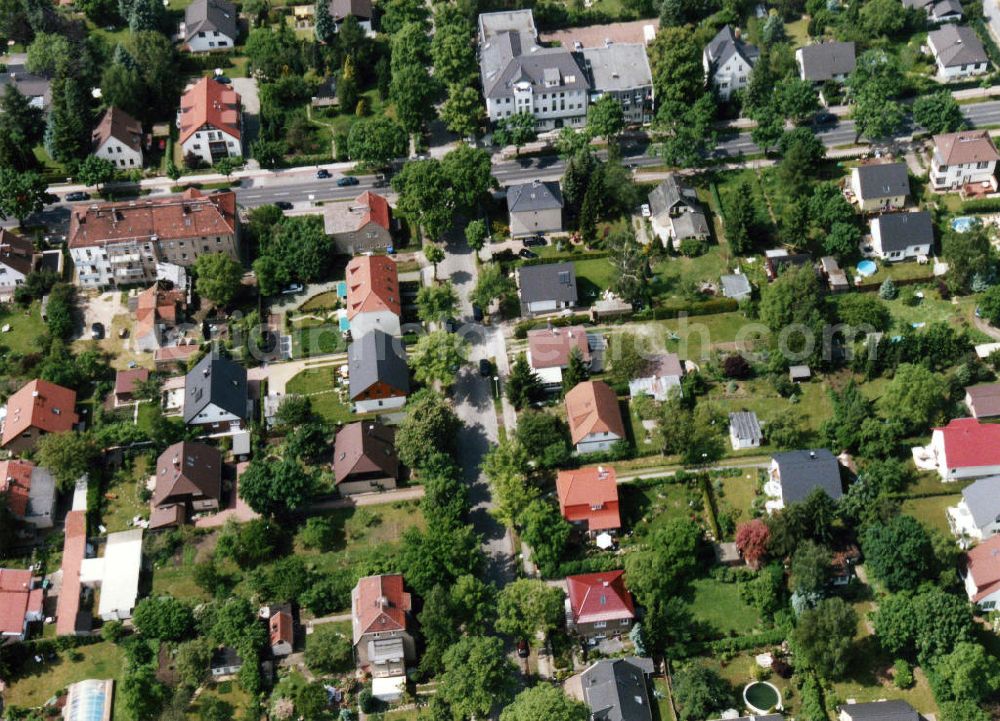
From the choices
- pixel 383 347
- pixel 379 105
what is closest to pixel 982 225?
pixel 383 347

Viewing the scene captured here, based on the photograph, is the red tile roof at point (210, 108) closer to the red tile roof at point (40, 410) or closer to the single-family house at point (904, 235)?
the red tile roof at point (40, 410)

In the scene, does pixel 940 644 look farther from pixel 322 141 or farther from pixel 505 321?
pixel 322 141

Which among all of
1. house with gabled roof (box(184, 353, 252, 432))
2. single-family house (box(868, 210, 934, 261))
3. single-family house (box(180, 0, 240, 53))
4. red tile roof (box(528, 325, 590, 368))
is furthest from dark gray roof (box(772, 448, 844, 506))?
single-family house (box(180, 0, 240, 53))

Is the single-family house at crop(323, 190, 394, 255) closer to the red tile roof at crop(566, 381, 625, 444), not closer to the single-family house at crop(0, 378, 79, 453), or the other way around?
the red tile roof at crop(566, 381, 625, 444)

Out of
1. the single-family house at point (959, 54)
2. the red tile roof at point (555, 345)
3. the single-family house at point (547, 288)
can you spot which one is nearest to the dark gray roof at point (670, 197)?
the single-family house at point (547, 288)

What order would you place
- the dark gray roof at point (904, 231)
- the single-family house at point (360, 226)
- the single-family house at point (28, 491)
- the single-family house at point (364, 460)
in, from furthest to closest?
the single-family house at point (360, 226)
the dark gray roof at point (904, 231)
the single-family house at point (364, 460)
the single-family house at point (28, 491)

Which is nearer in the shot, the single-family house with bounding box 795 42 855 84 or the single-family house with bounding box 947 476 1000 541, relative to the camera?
the single-family house with bounding box 947 476 1000 541

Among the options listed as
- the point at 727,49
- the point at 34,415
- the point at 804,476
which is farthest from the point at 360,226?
the point at 804,476

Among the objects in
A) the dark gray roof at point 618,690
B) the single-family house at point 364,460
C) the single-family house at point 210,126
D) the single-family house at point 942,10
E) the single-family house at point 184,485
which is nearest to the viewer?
the dark gray roof at point 618,690
